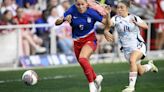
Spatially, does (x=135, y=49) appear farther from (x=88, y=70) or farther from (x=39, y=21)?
(x=39, y=21)

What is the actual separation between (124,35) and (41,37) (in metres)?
6.55

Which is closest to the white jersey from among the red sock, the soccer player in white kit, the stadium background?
the soccer player in white kit

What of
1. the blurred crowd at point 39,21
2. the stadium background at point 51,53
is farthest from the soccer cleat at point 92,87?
the blurred crowd at point 39,21

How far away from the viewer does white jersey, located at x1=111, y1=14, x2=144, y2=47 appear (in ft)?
44.0

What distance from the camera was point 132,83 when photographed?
12750 millimetres

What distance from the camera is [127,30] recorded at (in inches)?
531

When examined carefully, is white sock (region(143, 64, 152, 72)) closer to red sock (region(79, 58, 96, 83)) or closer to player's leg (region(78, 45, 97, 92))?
player's leg (region(78, 45, 97, 92))

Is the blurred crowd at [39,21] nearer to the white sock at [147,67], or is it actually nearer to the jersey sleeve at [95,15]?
the white sock at [147,67]

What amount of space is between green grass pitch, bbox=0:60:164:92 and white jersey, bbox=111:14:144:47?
3.39ft

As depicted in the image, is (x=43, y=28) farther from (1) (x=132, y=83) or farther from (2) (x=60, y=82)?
(1) (x=132, y=83)

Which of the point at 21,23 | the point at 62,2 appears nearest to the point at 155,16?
the point at 62,2

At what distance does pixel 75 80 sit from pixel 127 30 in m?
2.91

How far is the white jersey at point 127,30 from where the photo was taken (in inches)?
528

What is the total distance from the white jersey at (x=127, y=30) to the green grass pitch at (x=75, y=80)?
1.03 m
